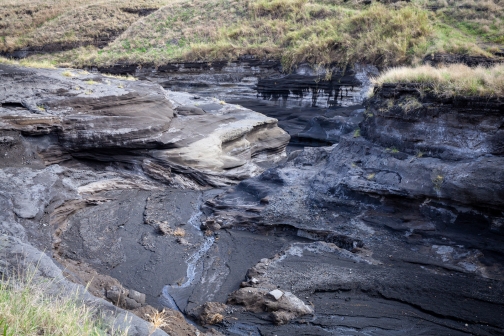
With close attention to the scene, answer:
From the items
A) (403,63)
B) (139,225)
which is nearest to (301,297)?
(139,225)

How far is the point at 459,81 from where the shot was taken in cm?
993

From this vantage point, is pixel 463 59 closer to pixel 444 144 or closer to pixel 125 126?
pixel 444 144

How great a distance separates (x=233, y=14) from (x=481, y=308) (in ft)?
100.0

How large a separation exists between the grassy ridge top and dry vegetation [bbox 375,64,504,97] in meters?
10.3

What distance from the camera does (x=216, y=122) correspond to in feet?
54.9

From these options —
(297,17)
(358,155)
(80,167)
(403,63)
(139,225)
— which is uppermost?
(297,17)

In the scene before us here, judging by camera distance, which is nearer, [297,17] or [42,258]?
[42,258]

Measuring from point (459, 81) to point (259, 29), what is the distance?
2239 cm

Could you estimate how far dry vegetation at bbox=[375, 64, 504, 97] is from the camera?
30.7 feet

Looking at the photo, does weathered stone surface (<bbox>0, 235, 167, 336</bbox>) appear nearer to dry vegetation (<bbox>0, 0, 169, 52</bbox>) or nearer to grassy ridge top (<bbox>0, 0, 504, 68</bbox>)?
grassy ridge top (<bbox>0, 0, 504, 68</bbox>)

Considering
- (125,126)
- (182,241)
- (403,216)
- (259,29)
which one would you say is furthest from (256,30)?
(403,216)

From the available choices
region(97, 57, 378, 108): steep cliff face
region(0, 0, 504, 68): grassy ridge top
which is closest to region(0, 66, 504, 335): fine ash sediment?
region(97, 57, 378, 108): steep cliff face

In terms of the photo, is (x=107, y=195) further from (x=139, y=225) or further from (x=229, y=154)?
(x=229, y=154)

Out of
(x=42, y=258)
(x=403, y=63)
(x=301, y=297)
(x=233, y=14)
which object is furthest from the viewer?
(x=233, y=14)
